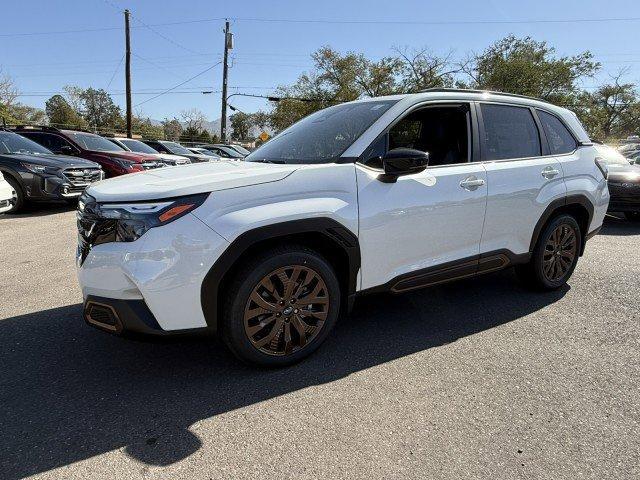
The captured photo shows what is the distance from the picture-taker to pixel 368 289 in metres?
3.03

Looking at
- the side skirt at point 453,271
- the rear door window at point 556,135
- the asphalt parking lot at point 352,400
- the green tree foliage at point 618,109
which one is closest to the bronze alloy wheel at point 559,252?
the side skirt at point 453,271

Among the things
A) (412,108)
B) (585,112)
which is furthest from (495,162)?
(585,112)

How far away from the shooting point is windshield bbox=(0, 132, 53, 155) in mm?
8875

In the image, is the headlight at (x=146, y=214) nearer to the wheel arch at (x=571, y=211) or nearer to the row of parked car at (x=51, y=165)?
the wheel arch at (x=571, y=211)

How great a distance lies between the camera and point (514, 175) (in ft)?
11.9

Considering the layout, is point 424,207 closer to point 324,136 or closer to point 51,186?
point 324,136

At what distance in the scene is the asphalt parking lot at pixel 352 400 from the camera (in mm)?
2045

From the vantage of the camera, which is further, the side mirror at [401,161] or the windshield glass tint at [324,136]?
the windshield glass tint at [324,136]

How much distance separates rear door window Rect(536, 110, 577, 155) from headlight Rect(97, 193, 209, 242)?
3283mm

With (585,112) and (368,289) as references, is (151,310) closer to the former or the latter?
(368,289)

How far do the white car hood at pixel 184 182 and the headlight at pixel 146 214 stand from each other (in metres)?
0.04

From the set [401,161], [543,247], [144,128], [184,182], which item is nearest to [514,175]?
[543,247]

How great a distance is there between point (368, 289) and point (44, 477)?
2014 millimetres

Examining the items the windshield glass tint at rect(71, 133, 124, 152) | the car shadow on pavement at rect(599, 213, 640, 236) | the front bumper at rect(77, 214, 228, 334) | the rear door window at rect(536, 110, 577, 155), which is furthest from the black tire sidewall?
the windshield glass tint at rect(71, 133, 124, 152)
